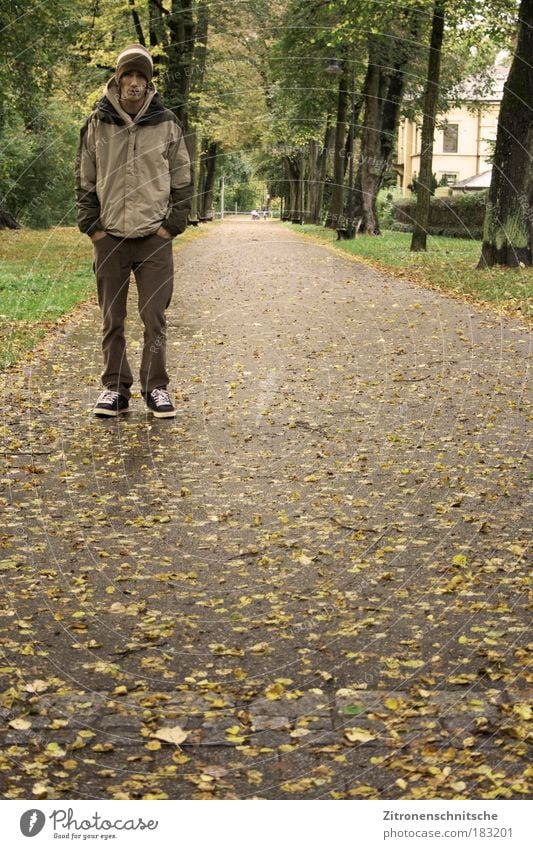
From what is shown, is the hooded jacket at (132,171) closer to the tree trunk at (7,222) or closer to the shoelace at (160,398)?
the shoelace at (160,398)

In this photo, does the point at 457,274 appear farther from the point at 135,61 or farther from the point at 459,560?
the point at 459,560

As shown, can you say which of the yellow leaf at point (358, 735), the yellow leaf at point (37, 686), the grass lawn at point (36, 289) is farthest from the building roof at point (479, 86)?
the yellow leaf at point (358, 735)

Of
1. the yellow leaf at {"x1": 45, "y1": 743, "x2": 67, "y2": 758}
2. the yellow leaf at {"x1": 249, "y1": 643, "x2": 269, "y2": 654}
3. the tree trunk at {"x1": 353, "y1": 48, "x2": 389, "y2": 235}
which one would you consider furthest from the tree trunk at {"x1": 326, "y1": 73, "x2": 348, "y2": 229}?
the yellow leaf at {"x1": 45, "y1": 743, "x2": 67, "y2": 758}

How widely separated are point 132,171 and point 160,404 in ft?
6.43

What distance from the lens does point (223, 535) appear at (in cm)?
639

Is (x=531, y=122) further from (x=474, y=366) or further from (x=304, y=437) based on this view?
(x=304, y=437)

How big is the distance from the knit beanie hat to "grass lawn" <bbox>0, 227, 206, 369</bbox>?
172 inches

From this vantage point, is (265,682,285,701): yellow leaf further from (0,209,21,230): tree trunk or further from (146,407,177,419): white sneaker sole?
(0,209,21,230): tree trunk

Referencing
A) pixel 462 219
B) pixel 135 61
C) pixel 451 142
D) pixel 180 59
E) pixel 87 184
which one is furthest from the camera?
pixel 451 142

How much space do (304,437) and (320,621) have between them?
3929mm

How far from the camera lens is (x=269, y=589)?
5.50 meters

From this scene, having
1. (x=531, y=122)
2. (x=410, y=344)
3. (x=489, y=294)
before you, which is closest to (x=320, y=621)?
(x=410, y=344)

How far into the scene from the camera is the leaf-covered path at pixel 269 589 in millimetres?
3811

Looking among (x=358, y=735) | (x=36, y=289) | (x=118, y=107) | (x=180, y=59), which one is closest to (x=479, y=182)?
(x=180, y=59)
